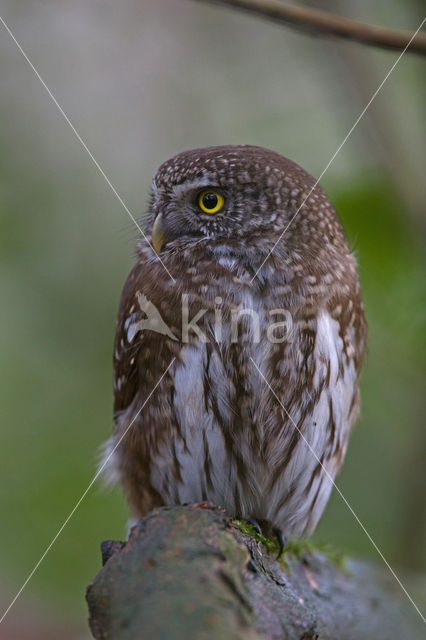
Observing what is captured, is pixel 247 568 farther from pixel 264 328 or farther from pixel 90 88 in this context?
pixel 90 88

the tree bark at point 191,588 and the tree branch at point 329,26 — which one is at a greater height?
the tree branch at point 329,26

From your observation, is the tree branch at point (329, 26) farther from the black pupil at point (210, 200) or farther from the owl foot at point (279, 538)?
the owl foot at point (279, 538)

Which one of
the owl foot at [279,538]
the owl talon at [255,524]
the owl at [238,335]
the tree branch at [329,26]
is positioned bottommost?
the owl foot at [279,538]

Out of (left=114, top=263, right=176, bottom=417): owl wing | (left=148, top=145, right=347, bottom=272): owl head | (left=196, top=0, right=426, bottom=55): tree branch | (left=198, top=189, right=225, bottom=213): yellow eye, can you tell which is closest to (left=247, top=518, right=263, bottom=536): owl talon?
(left=114, top=263, right=176, bottom=417): owl wing

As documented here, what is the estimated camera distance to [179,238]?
3.01 m

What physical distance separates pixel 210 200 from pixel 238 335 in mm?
575

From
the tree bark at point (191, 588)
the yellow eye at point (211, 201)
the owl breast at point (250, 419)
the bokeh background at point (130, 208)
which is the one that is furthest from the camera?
the bokeh background at point (130, 208)

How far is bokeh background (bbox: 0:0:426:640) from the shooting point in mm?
3549

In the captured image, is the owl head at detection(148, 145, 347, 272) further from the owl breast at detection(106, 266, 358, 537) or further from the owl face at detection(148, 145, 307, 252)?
the owl breast at detection(106, 266, 358, 537)

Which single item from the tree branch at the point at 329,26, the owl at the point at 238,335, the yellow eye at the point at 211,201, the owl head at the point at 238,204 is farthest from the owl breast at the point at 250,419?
the tree branch at the point at 329,26

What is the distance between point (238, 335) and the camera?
9.03 feet

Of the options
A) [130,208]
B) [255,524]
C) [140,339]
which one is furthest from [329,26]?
[130,208]

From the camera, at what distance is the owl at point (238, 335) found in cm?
278

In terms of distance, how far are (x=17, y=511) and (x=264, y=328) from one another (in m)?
2.63
